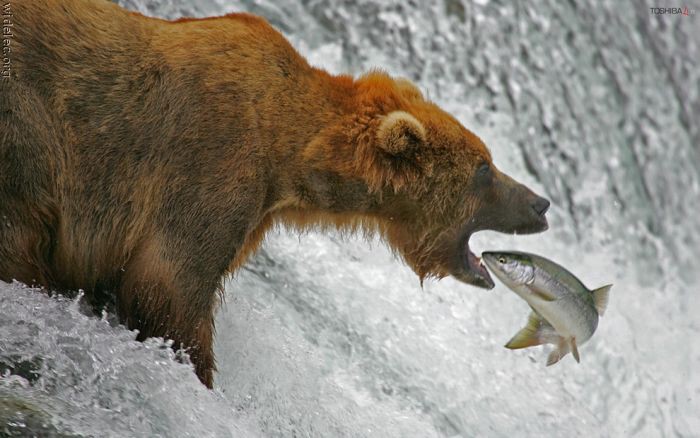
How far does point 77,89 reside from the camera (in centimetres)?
537

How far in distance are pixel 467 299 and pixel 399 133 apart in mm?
3359

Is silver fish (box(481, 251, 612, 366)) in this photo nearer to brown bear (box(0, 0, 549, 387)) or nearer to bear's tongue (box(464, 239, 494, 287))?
bear's tongue (box(464, 239, 494, 287))

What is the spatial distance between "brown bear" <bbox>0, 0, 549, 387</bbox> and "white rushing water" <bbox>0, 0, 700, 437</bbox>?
0.88 feet

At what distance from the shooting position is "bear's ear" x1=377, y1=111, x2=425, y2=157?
219 inches

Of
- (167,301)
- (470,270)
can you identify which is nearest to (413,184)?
(470,270)

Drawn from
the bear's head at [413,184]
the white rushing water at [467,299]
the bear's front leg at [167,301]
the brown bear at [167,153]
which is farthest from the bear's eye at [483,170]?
the white rushing water at [467,299]

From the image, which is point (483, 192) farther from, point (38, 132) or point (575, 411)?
point (575, 411)

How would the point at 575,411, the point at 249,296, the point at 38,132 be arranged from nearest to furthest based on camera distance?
1. the point at 38,132
2. the point at 249,296
3. the point at 575,411

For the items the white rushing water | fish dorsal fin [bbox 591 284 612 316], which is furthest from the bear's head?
the white rushing water

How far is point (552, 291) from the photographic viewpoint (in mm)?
5887

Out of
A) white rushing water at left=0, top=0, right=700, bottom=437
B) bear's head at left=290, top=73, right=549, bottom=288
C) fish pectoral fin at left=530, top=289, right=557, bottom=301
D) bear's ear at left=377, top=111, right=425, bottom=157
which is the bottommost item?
white rushing water at left=0, top=0, right=700, bottom=437

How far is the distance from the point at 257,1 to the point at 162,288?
14.7ft

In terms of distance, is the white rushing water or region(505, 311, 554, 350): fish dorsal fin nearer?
the white rushing water

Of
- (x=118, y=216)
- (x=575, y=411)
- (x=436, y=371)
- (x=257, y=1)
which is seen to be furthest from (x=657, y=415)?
(x=118, y=216)
